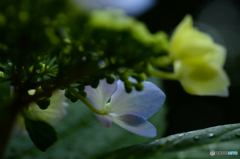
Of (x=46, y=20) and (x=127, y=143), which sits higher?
(x=46, y=20)

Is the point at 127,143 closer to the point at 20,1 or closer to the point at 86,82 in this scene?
the point at 86,82

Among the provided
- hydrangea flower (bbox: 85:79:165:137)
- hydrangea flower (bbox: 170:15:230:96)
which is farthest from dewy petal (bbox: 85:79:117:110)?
hydrangea flower (bbox: 170:15:230:96)

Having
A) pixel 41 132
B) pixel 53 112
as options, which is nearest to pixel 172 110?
pixel 53 112

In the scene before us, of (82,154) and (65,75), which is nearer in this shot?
(65,75)

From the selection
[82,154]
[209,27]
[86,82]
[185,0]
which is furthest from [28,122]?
[209,27]

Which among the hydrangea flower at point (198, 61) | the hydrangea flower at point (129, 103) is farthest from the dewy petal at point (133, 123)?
the hydrangea flower at point (198, 61)

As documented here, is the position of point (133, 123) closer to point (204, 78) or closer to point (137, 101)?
point (137, 101)

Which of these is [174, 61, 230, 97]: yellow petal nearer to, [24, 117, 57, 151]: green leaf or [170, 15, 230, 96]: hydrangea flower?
[170, 15, 230, 96]: hydrangea flower
